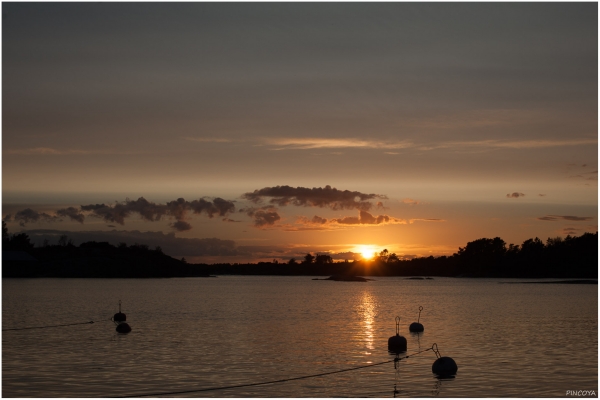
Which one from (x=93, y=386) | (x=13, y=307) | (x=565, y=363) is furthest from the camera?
Answer: (x=13, y=307)

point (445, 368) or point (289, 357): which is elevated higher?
point (445, 368)

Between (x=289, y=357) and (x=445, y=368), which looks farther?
(x=289, y=357)

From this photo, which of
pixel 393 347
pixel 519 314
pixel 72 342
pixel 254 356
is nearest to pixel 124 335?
pixel 72 342

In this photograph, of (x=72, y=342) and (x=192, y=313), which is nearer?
(x=72, y=342)

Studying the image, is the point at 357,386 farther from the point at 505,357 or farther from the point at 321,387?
the point at 505,357

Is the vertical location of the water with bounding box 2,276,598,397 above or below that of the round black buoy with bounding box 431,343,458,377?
below

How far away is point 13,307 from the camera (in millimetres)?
94250

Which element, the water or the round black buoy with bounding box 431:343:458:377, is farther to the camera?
the round black buoy with bounding box 431:343:458:377

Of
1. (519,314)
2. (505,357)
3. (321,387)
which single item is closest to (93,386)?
(321,387)

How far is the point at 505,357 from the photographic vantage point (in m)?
44.1

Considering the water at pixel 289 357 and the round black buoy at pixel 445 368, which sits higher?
the round black buoy at pixel 445 368

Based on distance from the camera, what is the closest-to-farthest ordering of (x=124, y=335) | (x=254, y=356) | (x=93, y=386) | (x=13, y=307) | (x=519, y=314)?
(x=93, y=386), (x=254, y=356), (x=124, y=335), (x=519, y=314), (x=13, y=307)

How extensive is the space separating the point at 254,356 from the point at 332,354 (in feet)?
17.6

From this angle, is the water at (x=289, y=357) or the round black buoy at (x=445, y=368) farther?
the round black buoy at (x=445, y=368)
